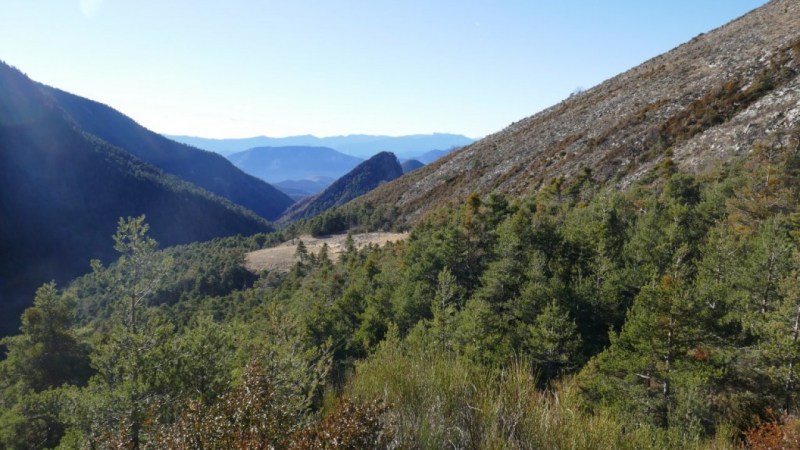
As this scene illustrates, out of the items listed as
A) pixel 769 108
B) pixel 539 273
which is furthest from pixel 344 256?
pixel 769 108

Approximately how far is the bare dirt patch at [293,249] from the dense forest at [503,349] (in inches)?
1226

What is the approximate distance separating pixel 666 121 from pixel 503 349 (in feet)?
134

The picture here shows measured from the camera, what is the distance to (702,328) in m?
13.0

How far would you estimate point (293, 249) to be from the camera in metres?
81.2

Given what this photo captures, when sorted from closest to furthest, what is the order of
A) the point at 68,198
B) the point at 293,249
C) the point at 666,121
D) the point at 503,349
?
the point at 503,349
the point at 666,121
the point at 293,249
the point at 68,198

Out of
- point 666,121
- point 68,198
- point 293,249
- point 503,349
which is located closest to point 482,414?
point 503,349

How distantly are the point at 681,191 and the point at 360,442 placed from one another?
29798mm

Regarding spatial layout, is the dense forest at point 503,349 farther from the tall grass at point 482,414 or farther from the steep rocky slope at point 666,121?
the steep rocky slope at point 666,121

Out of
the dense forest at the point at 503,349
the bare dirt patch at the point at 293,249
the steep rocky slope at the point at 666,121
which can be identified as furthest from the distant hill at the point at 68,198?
the dense forest at the point at 503,349

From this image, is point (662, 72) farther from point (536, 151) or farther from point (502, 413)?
point (502, 413)

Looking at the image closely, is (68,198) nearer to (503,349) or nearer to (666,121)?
(666,121)

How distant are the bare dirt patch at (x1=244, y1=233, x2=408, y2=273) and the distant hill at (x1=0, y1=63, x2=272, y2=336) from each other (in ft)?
269

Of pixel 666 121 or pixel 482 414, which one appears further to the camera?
pixel 666 121

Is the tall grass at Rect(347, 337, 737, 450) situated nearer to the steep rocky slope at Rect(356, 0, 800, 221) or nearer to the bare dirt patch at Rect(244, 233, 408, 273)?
the steep rocky slope at Rect(356, 0, 800, 221)
